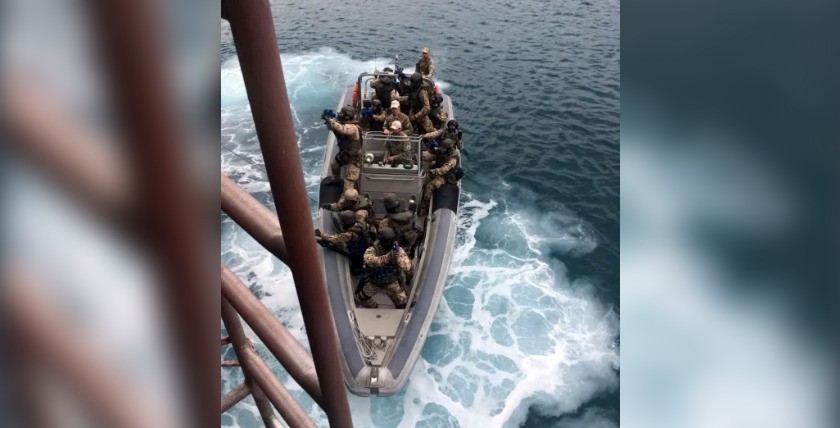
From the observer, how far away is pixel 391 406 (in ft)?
29.9

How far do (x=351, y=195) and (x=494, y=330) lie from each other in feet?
11.9

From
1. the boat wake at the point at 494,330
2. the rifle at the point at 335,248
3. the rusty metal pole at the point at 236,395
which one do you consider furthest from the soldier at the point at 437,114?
the rusty metal pole at the point at 236,395

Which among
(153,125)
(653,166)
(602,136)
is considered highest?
(153,125)

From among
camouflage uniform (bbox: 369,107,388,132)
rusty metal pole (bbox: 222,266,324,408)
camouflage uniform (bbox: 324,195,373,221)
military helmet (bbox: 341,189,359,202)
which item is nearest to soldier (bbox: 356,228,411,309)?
camouflage uniform (bbox: 324,195,373,221)

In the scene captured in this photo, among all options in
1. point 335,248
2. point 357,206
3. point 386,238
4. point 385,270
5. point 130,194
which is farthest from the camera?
point 357,206

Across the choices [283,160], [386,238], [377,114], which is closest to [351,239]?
[386,238]

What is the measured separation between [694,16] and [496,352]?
943cm

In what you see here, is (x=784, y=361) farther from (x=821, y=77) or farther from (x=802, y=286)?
(x=821, y=77)

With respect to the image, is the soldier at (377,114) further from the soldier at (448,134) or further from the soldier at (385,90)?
the soldier at (448,134)

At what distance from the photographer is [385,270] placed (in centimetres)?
909

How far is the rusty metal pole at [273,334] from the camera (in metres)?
2.40

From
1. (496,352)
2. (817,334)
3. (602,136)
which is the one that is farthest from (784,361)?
(602,136)

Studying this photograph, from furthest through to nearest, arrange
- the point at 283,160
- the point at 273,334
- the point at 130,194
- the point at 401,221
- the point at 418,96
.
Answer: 1. the point at 418,96
2. the point at 401,221
3. the point at 273,334
4. the point at 283,160
5. the point at 130,194

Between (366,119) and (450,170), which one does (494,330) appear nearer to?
(450,170)
